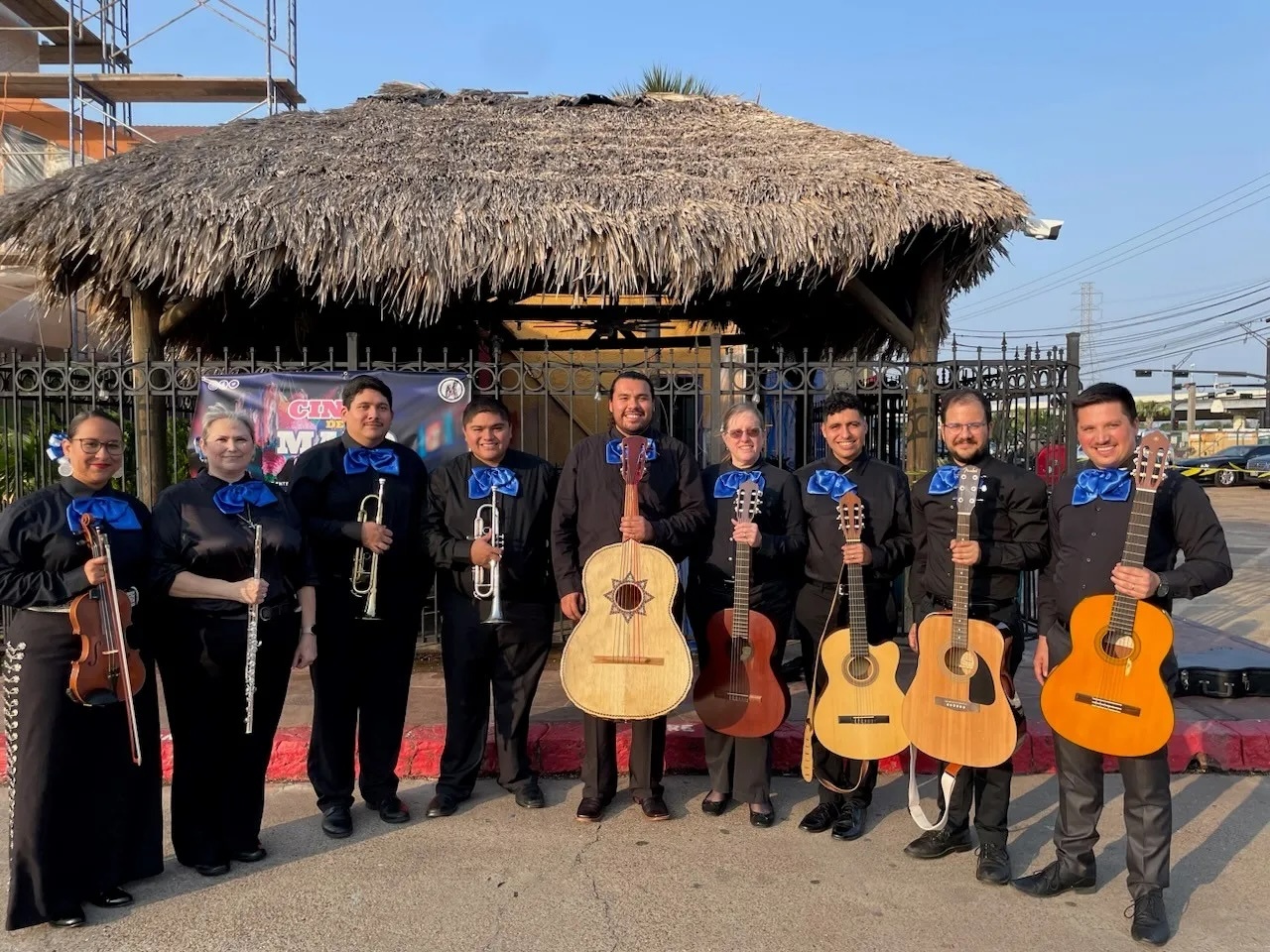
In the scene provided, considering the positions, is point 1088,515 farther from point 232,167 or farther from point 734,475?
point 232,167

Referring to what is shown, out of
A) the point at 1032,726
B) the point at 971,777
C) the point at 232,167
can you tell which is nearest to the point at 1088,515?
the point at 971,777

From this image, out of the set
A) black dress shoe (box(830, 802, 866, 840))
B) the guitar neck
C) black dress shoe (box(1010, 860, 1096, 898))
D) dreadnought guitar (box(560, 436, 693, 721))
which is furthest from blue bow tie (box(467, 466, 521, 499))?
black dress shoe (box(1010, 860, 1096, 898))

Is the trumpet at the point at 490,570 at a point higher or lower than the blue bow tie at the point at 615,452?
lower

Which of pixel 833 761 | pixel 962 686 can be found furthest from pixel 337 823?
pixel 962 686

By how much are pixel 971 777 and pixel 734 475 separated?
1641 millimetres

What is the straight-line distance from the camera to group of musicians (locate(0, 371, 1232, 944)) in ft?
11.2

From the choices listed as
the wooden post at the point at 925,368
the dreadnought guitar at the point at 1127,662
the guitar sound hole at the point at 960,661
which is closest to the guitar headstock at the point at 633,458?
the guitar sound hole at the point at 960,661

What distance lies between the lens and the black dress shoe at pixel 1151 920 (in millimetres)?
3277

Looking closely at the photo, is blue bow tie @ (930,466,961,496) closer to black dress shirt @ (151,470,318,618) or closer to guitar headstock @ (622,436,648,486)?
guitar headstock @ (622,436,648,486)

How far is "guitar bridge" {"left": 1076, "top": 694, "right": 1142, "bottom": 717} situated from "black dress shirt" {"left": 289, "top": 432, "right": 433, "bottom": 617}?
2.84 meters

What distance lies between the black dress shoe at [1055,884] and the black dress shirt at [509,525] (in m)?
2.38

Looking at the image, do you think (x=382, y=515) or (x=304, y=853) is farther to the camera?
(x=382, y=515)

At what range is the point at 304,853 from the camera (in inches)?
159

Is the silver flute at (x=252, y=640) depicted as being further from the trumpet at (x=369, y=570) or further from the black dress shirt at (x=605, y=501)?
the black dress shirt at (x=605, y=501)
